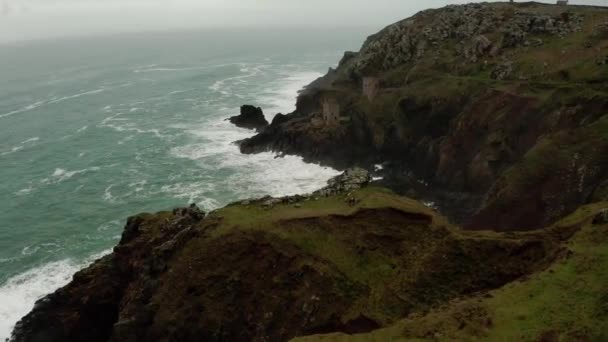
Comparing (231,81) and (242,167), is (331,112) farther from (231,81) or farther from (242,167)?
(231,81)

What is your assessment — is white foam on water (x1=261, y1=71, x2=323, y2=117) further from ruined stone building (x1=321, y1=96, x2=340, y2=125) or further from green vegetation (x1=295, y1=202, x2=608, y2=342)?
green vegetation (x1=295, y1=202, x2=608, y2=342)

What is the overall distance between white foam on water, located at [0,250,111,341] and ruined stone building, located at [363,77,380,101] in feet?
156

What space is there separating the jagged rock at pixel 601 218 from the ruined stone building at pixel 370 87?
55333 mm

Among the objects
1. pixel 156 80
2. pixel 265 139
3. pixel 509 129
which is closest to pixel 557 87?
pixel 509 129

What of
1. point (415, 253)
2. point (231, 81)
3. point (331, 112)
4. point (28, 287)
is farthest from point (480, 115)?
point (231, 81)

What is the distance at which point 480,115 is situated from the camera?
219 ft

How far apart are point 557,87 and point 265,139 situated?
147ft

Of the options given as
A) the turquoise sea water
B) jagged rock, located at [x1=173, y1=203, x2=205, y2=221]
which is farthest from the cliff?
the turquoise sea water

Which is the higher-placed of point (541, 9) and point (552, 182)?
point (541, 9)

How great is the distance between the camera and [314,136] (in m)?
83.1

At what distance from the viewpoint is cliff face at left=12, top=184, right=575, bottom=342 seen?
105ft

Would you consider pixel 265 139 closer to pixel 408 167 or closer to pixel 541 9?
pixel 408 167

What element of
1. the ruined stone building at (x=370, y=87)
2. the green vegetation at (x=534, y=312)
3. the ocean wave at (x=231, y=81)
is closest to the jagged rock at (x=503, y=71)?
the ruined stone building at (x=370, y=87)

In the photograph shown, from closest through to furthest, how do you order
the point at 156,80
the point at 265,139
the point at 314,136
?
the point at 314,136
the point at 265,139
the point at 156,80
